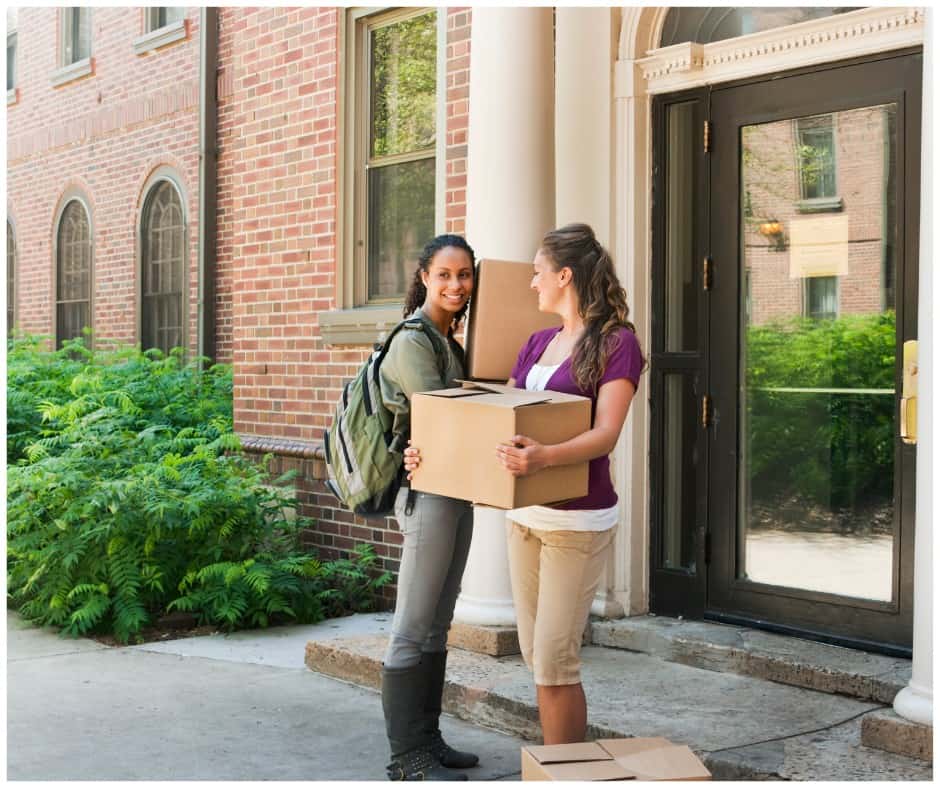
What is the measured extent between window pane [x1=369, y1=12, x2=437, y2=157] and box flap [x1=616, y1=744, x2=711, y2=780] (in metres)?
4.65

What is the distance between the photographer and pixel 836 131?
5.28m

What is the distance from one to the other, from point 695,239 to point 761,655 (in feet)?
6.44

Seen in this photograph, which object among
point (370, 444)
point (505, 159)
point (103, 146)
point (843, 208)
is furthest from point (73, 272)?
point (370, 444)

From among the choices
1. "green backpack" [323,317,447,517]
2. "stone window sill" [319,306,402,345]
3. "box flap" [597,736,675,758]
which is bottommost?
"box flap" [597,736,675,758]

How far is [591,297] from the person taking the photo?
12.5ft

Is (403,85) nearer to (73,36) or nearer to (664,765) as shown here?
(664,765)

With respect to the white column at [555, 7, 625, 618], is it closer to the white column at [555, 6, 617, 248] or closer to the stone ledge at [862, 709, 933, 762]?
the white column at [555, 6, 617, 248]

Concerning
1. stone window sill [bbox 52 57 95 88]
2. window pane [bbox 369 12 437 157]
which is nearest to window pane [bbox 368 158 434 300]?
window pane [bbox 369 12 437 157]

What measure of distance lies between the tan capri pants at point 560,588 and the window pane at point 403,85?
160 inches

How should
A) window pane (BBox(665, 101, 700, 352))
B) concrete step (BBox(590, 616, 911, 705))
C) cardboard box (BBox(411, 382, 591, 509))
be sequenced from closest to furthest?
cardboard box (BBox(411, 382, 591, 509)), concrete step (BBox(590, 616, 911, 705)), window pane (BBox(665, 101, 700, 352))

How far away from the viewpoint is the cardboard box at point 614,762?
329 cm

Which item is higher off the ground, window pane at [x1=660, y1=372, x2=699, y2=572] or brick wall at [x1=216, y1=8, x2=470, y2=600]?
brick wall at [x1=216, y1=8, x2=470, y2=600]

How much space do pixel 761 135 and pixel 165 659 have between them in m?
3.87

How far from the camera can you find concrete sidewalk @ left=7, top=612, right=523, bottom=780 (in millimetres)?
4445
